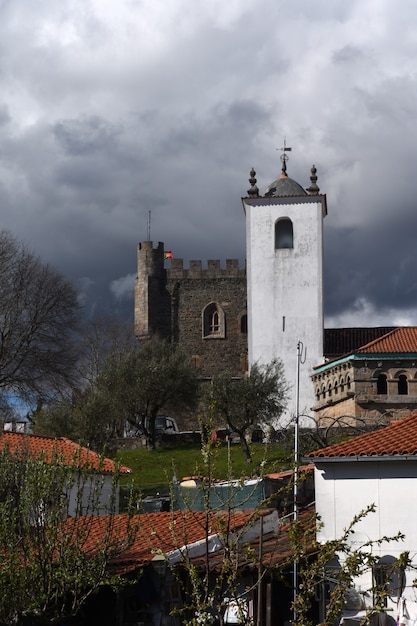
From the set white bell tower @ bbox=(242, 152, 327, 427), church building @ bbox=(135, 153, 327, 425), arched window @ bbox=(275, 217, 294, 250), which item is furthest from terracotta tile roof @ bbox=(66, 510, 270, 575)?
arched window @ bbox=(275, 217, 294, 250)

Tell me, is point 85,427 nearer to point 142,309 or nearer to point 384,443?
point 142,309

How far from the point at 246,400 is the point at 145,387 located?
593cm

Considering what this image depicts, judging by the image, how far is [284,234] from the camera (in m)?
62.2

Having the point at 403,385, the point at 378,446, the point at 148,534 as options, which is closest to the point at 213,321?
the point at 403,385

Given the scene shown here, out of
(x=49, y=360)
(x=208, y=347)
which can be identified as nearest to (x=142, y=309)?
(x=208, y=347)

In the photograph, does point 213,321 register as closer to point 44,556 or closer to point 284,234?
point 284,234

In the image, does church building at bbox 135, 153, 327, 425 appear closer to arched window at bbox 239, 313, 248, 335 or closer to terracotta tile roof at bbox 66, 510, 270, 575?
arched window at bbox 239, 313, 248, 335

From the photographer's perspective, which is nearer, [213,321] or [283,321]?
[283,321]

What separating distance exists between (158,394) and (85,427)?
5.99 meters

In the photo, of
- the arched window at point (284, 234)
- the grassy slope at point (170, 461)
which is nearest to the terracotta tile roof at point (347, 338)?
the arched window at point (284, 234)

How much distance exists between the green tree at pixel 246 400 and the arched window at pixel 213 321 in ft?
54.9

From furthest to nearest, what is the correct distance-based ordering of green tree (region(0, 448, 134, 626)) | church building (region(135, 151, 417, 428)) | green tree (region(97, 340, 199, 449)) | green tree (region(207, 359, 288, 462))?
green tree (region(97, 340, 199, 449)) → church building (region(135, 151, 417, 428)) → green tree (region(207, 359, 288, 462)) → green tree (region(0, 448, 134, 626))

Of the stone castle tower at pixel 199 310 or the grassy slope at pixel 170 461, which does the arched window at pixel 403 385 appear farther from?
the stone castle tower at pixel 199 310

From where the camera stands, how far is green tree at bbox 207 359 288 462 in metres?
49.4
